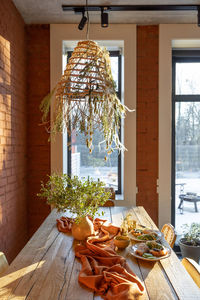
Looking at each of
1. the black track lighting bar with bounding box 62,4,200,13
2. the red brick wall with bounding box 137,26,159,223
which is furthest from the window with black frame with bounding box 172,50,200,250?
the black track lighting bar with bounding box 62,4,200,13

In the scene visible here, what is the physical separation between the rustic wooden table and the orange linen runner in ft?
0.13

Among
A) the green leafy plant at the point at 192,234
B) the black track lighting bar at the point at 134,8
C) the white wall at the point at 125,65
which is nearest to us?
the black track lighting bar at the point at 134,8

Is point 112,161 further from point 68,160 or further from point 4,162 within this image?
point 4,162

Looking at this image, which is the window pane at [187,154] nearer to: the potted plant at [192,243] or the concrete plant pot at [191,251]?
the potted plant at [192,243]

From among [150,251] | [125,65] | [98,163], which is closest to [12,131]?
[98,163]

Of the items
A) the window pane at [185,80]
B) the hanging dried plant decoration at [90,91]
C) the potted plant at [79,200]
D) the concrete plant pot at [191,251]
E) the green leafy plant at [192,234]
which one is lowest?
the concrete plant pot at [191,251]

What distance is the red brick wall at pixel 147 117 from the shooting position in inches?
128

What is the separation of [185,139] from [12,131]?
2.16 metres

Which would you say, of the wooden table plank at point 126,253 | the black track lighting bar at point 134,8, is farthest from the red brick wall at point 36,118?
the wooden table plank at point 126,253

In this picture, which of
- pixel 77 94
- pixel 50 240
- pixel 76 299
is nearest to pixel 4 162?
pixel 50 240

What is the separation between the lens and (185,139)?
350cm

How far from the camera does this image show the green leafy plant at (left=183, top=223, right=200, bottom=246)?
3059mm

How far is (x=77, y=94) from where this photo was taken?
1.66m

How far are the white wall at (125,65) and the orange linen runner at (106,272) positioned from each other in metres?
1.58
